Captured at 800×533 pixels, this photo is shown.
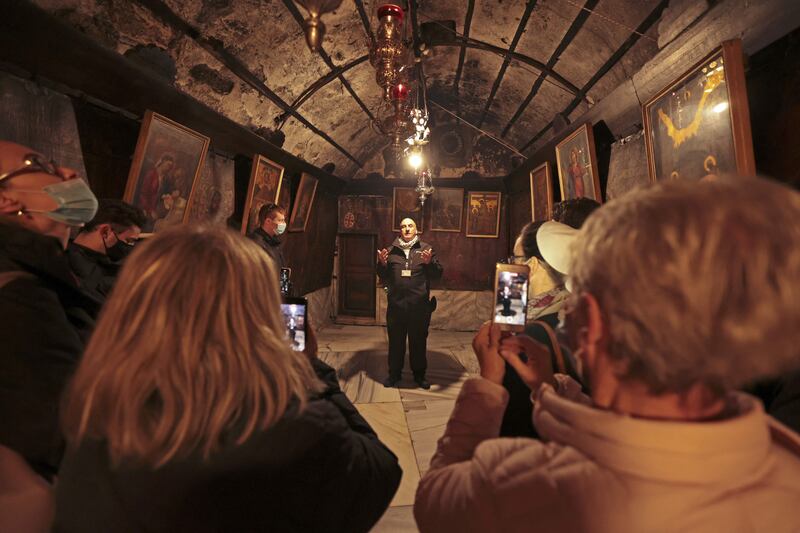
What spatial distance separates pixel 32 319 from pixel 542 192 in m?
5.68

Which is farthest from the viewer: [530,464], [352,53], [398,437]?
[352,53]

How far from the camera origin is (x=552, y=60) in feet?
16.7

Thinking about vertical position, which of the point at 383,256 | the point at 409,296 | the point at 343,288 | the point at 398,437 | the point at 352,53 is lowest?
the point at 398,437

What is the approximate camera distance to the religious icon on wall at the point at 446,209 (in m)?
9.40

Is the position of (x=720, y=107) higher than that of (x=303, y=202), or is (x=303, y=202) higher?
(x=303, y=202)

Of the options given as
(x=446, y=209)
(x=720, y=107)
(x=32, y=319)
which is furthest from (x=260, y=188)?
(x=446, y=209)

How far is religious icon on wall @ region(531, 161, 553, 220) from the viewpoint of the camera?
17.3ft

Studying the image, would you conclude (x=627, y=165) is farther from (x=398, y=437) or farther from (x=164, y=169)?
(x=164, y=169)

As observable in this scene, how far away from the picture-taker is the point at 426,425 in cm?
399

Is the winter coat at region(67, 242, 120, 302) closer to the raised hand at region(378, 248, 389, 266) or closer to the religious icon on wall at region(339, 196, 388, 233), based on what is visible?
the raised hand at region(378, 248, 389, 266)

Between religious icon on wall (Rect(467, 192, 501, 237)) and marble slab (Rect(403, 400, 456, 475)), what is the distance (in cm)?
565

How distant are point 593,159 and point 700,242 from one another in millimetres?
3656

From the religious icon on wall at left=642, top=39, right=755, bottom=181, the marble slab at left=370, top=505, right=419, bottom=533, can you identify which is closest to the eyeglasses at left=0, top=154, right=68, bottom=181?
the marble slab at left=370, top=505, right=419, bottom=533

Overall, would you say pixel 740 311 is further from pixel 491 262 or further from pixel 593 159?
pixel 491 262
